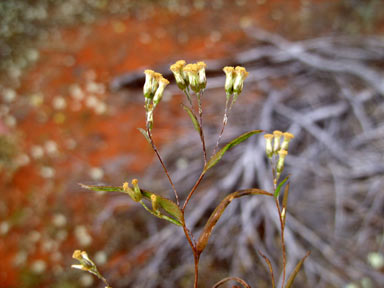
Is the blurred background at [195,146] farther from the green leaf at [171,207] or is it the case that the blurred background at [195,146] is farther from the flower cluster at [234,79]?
the green leaf at [171,207]

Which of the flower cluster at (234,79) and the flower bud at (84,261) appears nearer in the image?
the flower bud at (84,261)

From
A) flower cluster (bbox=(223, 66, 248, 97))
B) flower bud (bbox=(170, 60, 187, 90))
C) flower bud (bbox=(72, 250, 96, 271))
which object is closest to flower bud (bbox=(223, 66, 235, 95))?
flower cluster (bbox=(223, 66, 248, 97))

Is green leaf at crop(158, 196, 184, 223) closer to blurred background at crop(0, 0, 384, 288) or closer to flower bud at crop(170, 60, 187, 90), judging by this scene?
flower bud at crop(170, 60, 187, 90)

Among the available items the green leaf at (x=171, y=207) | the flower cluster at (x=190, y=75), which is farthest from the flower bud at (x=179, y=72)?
the green leaf at (x=171, y=207)

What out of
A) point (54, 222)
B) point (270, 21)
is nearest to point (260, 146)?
point (54, 222)

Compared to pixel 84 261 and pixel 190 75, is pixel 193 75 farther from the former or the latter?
pixel 84 261

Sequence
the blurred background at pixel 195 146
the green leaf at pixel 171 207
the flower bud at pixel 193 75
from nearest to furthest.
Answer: the green leaf at pixel 171 207, the flower bud at pixel 193 75, the blurred background at pixel 195 146

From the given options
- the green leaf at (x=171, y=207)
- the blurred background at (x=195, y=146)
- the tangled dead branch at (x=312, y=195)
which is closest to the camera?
the green leaf at (x=171, y=207)

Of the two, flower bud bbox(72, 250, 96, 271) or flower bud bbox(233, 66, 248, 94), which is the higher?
flower bud bbox(233, 66, 248, 94)

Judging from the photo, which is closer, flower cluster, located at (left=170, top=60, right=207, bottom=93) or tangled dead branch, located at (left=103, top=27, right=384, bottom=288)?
flower cluster, located at (left=170, top=60, right=207, bottom=93)
